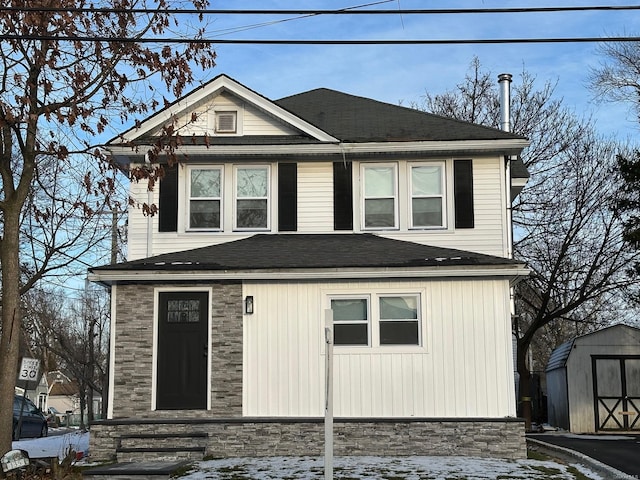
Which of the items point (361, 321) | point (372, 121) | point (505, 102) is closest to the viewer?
point (361, 321)

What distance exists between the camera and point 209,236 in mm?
16453

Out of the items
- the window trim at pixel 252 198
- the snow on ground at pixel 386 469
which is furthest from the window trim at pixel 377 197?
the snow on ground at pixel 386 469

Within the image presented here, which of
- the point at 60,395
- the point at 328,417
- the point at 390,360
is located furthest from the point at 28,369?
the point at 60,395

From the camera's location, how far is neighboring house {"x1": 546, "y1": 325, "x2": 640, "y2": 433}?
865 inches

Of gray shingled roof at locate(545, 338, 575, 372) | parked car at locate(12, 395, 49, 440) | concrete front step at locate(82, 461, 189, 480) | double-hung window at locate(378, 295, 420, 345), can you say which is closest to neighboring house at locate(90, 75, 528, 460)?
double-hung window at locate(378, 295, 420, 345)

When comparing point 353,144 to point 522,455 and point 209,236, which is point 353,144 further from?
point 522,455

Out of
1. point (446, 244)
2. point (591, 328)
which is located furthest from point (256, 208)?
point (591, 328)

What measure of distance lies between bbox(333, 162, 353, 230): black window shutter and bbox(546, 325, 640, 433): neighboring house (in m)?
9.50

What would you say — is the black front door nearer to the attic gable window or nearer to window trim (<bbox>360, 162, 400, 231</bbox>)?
window trim (<bbox>360, 162, 400, 231</bbox>)

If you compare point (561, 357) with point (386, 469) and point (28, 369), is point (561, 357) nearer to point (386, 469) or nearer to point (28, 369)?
point (386, 469)

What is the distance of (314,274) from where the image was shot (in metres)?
14.2

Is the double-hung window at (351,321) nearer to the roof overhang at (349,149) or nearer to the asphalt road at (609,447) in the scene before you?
the roof overhang at (349,149)

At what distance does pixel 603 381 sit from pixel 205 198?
41.9ft

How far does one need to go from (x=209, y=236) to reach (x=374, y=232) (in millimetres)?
3446
